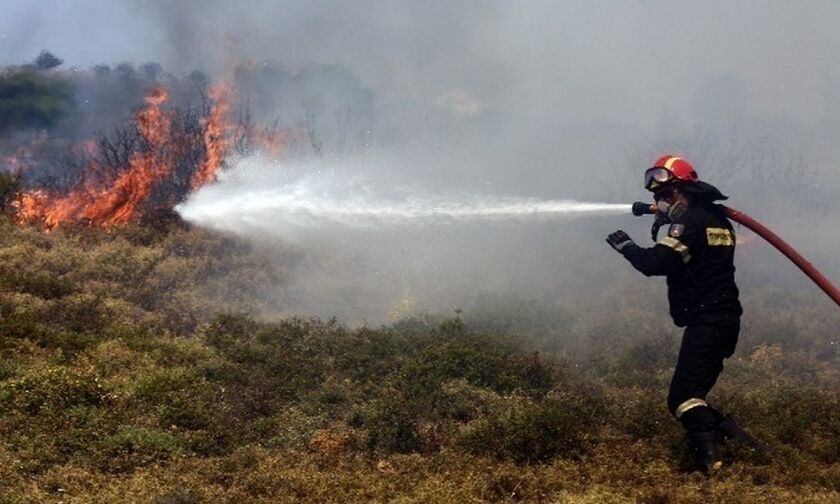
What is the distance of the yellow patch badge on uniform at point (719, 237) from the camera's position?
23.5 feet

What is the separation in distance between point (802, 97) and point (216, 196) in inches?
555

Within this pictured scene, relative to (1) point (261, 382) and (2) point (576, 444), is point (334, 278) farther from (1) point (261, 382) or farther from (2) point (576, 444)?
(2) point (576, 444)

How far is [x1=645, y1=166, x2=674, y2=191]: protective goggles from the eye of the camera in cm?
742

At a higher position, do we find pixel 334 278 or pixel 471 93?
pixel 471 93

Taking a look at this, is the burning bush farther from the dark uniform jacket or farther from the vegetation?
the dark uniform jacket

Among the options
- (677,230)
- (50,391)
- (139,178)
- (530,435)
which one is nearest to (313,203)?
(139,178)

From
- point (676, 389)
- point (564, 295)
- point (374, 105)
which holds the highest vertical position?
point (374, 105)

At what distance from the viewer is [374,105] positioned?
82.6 ft

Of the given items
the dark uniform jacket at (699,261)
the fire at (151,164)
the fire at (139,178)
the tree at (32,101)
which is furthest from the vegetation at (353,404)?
the tree at (32,101)

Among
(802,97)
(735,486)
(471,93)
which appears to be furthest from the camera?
(471,93)

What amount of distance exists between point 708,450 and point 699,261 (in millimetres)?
1485

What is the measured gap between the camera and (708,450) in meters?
6.85

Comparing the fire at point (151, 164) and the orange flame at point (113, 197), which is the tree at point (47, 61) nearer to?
the fire at point (151, 164)

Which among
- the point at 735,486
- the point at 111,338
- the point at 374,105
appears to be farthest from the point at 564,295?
the point at 374,105
